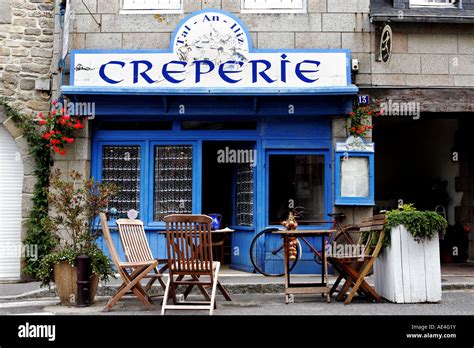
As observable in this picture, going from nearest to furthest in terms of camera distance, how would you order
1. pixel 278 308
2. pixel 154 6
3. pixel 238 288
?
pixel 278 308, pixel 238 288, pixel 154 6

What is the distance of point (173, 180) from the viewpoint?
11.0 m

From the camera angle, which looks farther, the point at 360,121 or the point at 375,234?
the point at 360,121

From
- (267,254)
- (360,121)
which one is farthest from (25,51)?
(360,121)

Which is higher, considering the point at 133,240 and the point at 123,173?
the point at 123,173

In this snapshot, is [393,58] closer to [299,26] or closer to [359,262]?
[299,26]

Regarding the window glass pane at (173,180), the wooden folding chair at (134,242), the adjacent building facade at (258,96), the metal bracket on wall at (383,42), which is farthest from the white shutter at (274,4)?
the wooden folding chair at (134,242)

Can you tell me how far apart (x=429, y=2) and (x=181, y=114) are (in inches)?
188

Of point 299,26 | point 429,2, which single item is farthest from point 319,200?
point 429,2

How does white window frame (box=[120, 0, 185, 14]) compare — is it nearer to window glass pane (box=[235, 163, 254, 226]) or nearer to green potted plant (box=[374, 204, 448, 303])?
window glass pane (box=[235, 163, 254, 226])

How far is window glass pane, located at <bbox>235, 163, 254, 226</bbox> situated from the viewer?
1098 cm

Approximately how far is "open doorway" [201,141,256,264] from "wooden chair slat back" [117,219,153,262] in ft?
8.54

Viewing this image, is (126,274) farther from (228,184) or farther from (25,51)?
(25,51)

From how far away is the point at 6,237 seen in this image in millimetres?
10961

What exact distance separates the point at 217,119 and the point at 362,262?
416 cm
